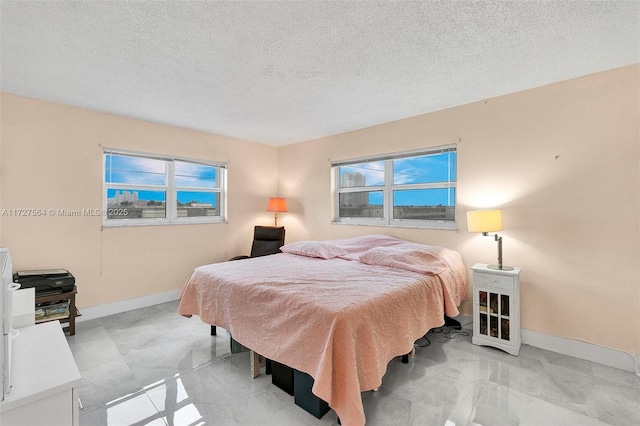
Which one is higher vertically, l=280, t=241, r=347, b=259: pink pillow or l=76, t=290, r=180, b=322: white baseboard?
Result: l=280, t=241, r=347, b=259: pink pillow

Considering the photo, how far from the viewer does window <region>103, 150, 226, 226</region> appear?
365cm

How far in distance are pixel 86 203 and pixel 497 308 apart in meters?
4.53

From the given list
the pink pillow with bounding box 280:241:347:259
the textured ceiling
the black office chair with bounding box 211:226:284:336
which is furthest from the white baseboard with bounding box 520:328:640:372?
the black office chair with bounding box 211:226:284:336

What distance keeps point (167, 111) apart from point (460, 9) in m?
3.11

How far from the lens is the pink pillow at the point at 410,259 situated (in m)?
2.65

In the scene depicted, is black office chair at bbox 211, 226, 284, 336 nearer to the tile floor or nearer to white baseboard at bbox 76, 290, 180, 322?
white baseboard at bbox 76, 290, 180, 322

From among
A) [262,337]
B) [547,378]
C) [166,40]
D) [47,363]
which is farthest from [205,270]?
[547,378]

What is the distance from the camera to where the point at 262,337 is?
198 cm

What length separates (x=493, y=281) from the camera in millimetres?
2658

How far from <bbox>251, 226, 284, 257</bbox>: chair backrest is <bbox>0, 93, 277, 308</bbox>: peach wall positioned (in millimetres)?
527

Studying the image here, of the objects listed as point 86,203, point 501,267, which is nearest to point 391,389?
point 501,267

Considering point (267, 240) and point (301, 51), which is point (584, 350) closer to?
point (301, 51)

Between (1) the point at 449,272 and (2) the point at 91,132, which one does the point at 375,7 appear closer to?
(1) the point at 449,272

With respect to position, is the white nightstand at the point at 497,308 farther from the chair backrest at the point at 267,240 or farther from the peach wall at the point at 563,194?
the chair backrest at the point at 267,240
